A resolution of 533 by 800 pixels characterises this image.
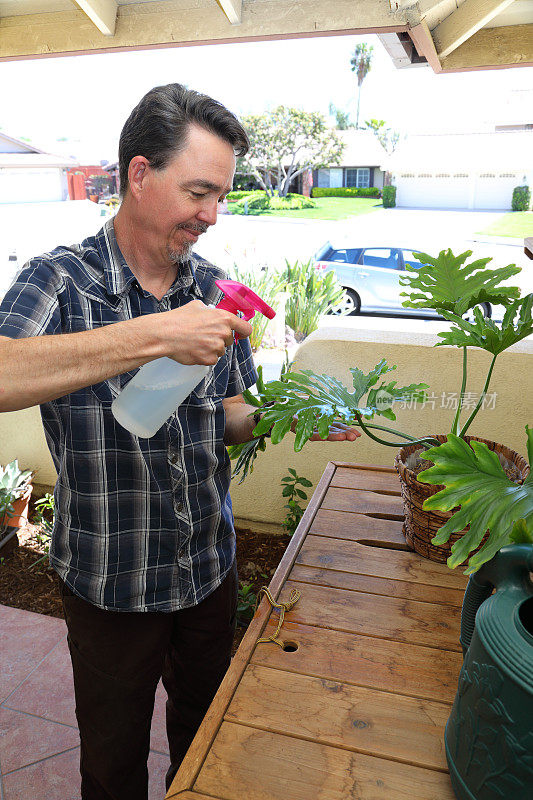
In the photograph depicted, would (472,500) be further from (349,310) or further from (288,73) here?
(288,73)

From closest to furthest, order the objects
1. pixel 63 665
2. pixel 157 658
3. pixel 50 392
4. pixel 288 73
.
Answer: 1. pixel 50 392
2. pixel 157 658
3. pixel 63 665
4. pixel 288 73

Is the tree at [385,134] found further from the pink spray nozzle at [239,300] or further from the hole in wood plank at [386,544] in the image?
the pink spray nozzle at [239,300]

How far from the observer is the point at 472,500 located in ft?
2.93

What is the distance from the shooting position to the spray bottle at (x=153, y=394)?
100cm

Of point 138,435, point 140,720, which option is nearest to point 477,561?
point 138,435

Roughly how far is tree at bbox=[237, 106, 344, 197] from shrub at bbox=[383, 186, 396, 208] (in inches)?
105

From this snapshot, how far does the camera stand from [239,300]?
36.0 inches

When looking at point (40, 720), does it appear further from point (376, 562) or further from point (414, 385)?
point (414, 385)

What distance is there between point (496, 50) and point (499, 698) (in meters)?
2.41

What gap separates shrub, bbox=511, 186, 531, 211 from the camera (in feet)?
67.0

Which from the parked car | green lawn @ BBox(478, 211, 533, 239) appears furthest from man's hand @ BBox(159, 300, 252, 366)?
green lawn @ BBox(478, 211, 533, 239)

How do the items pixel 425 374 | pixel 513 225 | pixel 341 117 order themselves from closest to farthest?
pixel 425 374
pixel 513 225
pixel 341 117

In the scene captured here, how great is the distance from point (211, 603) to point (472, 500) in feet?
2.19

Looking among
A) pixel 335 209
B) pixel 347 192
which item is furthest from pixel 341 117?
pixel 335 209
